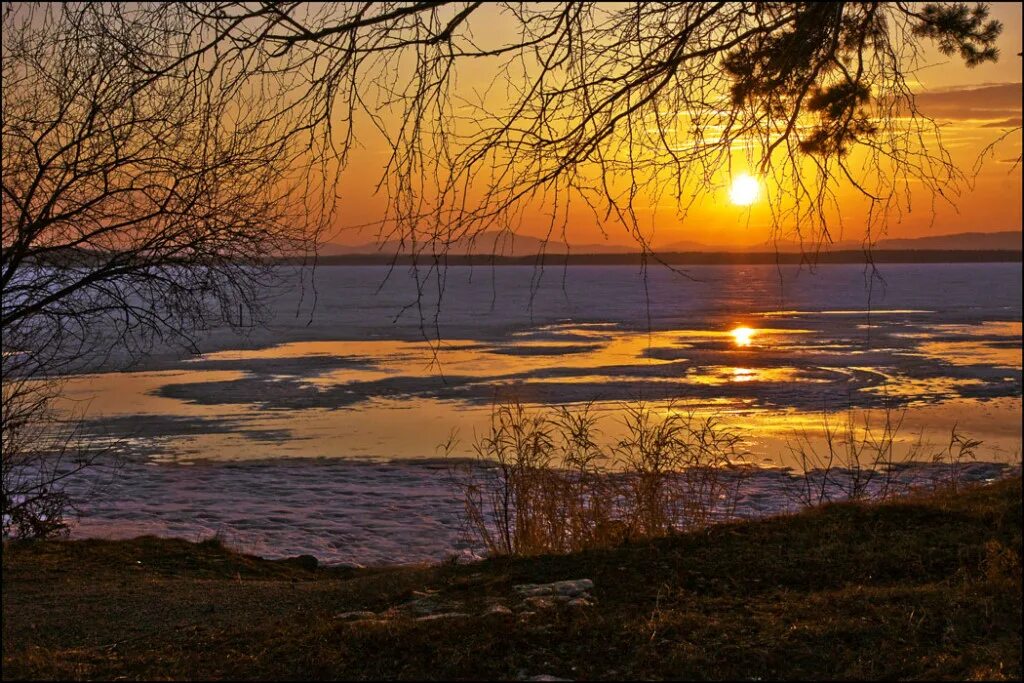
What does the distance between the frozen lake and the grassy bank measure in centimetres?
181

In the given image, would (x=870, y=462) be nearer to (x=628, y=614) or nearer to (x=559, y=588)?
(x=559, y=588)

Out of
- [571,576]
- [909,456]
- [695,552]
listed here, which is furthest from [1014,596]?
[909,456]

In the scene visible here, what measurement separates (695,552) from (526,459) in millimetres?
2659

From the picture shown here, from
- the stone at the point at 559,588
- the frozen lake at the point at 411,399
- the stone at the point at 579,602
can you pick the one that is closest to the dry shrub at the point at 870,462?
the frozen lake at the point at 411,399

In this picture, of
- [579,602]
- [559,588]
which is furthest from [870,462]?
[579,602]

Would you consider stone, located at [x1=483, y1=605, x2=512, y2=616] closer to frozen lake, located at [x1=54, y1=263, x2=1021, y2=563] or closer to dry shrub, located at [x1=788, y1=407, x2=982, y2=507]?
frozen lake, located at [x1=54, y1=263, x2=1021, y2=563]

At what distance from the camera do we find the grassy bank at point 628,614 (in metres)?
5.29

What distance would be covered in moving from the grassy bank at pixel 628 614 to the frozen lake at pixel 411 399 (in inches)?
71.4

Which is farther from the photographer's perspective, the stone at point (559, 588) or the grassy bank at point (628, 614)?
the stone at point (559, 588)

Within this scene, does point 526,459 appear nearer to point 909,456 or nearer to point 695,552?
point 695,552

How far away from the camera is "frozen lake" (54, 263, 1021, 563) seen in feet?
43.4

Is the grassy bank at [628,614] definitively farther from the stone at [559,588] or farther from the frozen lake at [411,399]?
the frozen lake at [411,399]

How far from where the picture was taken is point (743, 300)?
227 ft

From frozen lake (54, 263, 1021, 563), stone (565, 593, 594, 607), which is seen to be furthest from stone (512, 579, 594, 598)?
frozen lake (54, 263, 1021, 563)
